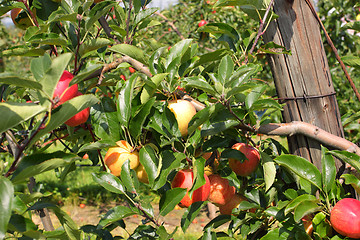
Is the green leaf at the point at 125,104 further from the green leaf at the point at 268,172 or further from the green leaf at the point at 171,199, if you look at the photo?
the green leaf at the point at 268,172

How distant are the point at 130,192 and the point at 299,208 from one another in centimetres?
41

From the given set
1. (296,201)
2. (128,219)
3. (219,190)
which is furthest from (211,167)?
(128,219)

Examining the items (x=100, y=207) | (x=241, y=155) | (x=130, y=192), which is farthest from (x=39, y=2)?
(x=100, y=207)

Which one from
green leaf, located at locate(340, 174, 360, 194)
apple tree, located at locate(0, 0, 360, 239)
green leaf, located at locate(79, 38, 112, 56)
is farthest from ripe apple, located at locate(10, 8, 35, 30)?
green leaf, located at locate(340, 174, 360, 194)

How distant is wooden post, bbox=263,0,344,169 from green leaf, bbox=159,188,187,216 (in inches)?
16.7

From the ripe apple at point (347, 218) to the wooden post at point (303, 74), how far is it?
7.9 inches

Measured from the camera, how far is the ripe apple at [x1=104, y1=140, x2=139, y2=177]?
87 cm

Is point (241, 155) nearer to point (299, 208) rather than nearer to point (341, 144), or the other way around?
point (299, 208)

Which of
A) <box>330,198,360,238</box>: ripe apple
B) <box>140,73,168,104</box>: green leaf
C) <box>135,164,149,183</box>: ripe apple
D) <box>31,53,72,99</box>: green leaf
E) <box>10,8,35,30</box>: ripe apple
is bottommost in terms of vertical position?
<box>330,198,360,238</box>: ripe apple

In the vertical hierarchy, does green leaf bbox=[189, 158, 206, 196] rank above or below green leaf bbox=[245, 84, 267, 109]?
below

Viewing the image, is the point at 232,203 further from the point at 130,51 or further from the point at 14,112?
the point at 14,112

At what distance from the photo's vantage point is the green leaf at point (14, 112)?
0.51 metres

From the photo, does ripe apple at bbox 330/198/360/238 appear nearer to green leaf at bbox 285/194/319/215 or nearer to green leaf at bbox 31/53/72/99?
green leaf at bbox 285/194/319/215

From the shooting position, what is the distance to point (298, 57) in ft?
3.47
